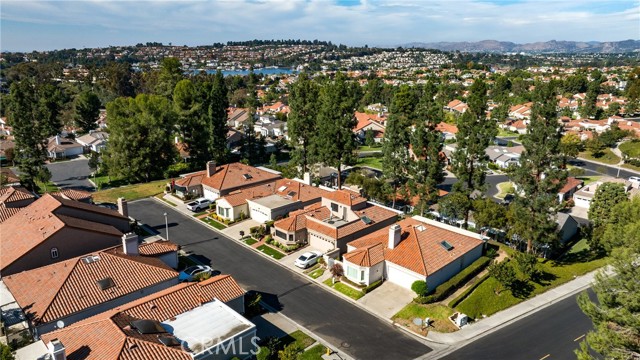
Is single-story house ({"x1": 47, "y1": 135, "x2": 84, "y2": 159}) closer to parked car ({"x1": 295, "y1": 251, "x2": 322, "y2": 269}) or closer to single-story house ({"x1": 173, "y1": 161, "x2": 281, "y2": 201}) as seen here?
single-story house ({"x1": 173, "y1": 161, "x2": 281, "y2": 201})

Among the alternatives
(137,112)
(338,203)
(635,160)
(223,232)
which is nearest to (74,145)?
(137,112)

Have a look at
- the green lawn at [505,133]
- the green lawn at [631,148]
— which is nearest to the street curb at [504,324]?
the green lawn at [631,148]

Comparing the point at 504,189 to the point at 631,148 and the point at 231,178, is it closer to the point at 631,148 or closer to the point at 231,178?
the point at 631,148

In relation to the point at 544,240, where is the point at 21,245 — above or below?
above

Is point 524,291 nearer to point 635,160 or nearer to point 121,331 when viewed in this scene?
point 121,331

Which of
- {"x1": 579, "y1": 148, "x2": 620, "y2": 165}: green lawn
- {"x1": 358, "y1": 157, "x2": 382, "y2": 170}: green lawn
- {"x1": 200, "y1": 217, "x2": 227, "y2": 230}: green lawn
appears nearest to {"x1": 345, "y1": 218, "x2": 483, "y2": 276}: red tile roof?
{"x1": 200, "y1": 217, "x2": 227, "y2": 230}: green lawn

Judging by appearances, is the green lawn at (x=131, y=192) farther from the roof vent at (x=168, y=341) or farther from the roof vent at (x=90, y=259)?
the roof vent at (x=168, y=341)
